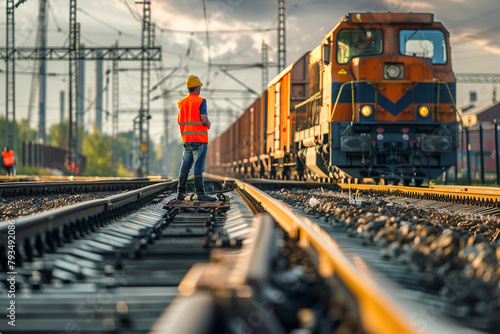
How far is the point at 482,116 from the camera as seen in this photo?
76.8 meters

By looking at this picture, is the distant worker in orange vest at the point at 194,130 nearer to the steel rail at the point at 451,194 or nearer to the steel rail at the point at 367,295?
the steel rail at the point at 451,194

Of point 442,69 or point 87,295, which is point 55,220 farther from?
point 442,69

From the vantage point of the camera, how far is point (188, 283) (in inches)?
82.7

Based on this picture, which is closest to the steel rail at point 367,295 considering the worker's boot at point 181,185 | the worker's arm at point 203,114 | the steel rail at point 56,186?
the worker's arm at point 203,114

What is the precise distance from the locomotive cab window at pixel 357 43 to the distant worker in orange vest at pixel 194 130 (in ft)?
21.0

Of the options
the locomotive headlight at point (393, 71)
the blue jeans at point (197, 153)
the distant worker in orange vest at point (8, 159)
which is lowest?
the blue jeans at point (197, 153)

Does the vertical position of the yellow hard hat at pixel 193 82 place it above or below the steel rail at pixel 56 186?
above

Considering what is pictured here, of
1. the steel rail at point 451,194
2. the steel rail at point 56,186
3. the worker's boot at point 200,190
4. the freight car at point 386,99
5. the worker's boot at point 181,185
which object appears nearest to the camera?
the worker's boot at point 200,190

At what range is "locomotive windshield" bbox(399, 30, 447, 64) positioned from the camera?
44.7ft

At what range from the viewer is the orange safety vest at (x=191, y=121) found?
781 cm

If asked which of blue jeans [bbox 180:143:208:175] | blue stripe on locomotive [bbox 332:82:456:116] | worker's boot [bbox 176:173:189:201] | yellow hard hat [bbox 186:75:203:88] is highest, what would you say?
blue stripe on locomotive [bbox 332:82:456:116]

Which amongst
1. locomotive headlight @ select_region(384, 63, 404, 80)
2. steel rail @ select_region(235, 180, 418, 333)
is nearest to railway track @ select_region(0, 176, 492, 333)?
steel rail @ select_region(235, 180, 418, 333)

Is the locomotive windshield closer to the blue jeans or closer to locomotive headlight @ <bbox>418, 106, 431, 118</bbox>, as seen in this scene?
locomotive headlight @ <bbox>418, 106, 431, 118</bbox>

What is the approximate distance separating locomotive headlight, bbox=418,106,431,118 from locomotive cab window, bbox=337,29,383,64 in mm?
1616
